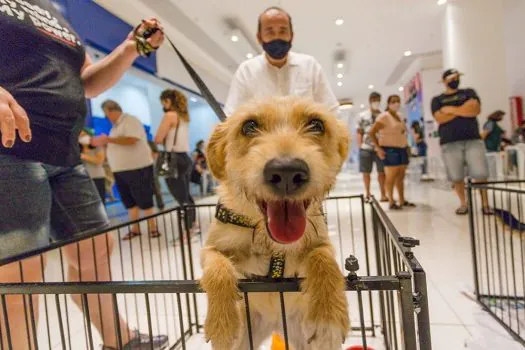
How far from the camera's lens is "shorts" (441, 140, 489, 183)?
11.3 ft


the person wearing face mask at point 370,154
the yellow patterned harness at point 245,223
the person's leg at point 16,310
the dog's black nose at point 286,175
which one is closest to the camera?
the dog's black nose at point 286,175

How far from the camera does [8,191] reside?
1.01m

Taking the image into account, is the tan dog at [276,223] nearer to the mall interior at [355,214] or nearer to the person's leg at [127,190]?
the mall interior at [355,214]

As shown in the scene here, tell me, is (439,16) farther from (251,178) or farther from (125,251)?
(251,178)

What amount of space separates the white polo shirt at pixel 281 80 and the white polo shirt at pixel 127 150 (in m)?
1.93

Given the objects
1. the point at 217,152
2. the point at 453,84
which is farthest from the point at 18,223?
the point at 453,84

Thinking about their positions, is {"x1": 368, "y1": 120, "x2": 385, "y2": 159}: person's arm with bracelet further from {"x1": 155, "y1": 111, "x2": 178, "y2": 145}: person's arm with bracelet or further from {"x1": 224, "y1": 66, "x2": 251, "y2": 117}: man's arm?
{"x1": 224, "y1": 66, "x2": 251, "y2": 117}: man's arm

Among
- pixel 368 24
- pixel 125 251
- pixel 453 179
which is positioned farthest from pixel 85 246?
pixel 368 24

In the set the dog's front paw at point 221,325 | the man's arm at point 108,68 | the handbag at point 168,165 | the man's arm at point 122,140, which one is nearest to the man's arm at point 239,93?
the man's arm at point 108,68

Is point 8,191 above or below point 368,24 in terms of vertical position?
below

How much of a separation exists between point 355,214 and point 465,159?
3.90 ft

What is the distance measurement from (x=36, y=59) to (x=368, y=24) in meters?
6.64

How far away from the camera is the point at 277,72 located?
1.75 meters

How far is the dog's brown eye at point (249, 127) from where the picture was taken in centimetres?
94
